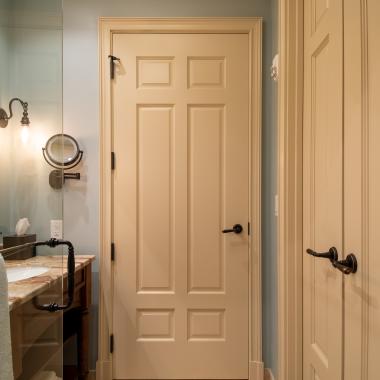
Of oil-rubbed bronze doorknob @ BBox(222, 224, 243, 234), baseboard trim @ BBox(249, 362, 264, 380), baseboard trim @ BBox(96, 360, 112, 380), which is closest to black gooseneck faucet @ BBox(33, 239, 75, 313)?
baseboard trim @ BBox(96, 360, 112, 380)

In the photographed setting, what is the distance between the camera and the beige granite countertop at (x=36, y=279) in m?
1.01

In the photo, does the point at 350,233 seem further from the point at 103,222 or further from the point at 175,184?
the point at 103,222

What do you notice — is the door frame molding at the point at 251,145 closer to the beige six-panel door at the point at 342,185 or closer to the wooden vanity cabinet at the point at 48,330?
the wooden vanity cabinet at the point at 48,330

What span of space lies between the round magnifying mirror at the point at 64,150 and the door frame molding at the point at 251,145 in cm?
17

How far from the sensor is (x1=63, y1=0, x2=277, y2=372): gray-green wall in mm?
1839

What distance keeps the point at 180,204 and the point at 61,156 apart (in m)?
0.81

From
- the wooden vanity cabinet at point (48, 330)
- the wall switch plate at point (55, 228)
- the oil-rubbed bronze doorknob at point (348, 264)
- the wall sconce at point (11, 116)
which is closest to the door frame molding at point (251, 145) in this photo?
the wooden vanity cabinet at point (48, 330)

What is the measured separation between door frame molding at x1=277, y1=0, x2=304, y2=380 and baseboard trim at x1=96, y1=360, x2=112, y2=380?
3.65 feet

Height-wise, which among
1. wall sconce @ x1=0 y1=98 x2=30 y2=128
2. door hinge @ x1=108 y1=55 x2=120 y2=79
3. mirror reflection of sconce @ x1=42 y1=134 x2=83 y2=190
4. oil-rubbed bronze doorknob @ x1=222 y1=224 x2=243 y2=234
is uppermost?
door hinge @ x1=108 y1=55 x2=120 y2=79

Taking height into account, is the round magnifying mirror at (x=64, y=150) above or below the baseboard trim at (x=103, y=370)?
above

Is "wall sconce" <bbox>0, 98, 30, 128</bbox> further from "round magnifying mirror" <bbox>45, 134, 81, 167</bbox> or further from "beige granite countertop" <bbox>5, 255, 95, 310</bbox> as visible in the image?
"beige granite countertop" <bbox>5, 255, 95, 310</bbox>

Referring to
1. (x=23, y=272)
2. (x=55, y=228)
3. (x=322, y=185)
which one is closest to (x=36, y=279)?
(x=23, y=272)

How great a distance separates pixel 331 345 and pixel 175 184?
1.20 meters

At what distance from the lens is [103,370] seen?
182 centimetres
